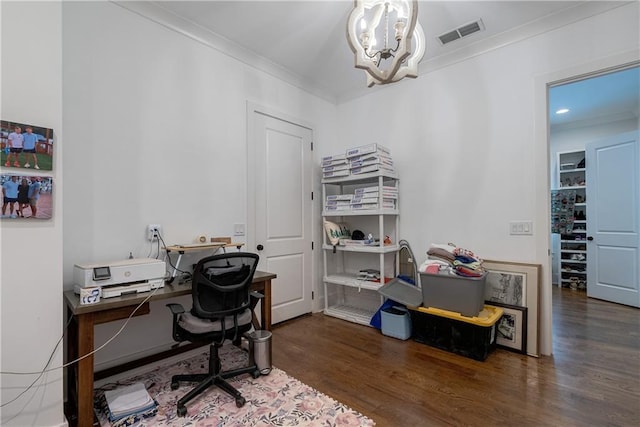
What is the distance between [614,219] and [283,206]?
4.61m

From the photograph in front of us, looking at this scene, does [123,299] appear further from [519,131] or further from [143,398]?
[519,131]

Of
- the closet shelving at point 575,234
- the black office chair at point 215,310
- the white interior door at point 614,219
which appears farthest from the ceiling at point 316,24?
the closet shelving at point 575,234

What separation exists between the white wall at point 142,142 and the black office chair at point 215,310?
0.73m

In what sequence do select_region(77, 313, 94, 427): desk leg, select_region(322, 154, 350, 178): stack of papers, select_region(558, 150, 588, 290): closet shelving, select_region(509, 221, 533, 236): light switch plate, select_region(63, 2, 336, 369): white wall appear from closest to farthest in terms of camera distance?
select_region(77, 313, 94, 427): desk leg → select_region(63, 2, 336, 369): white wall → select_region(509, 221, 533, 236): light switch plate → select_region(322, 154, 350, 178): stack of papers → select_region(558, 150, 588, 290): closet shelving

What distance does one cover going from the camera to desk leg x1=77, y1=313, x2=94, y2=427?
5.21 ft

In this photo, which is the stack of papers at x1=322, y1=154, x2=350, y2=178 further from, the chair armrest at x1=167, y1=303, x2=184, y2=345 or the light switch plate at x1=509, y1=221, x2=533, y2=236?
the chair armrest at x1=167, y1=303, x2=184, y2=345

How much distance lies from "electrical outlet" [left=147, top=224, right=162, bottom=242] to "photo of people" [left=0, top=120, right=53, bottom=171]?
2.79ft

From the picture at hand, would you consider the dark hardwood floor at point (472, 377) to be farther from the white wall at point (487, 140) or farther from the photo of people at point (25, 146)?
the photo of people at point (25, 146)

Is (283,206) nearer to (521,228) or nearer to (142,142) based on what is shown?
(142,142)

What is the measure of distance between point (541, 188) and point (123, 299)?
3.30m

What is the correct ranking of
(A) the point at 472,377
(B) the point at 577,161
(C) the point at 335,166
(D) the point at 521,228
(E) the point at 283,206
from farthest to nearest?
(B) the point at 577,161 → (C) the point at 335,166 → (E) the point at 283,206 → (D) the point at 521,228 → (A) the point at 472,377

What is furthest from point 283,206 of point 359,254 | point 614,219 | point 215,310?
point 614,219

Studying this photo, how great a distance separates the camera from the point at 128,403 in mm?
1782

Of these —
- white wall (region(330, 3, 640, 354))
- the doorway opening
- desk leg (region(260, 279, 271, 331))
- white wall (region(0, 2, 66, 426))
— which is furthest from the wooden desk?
the doorway opening
